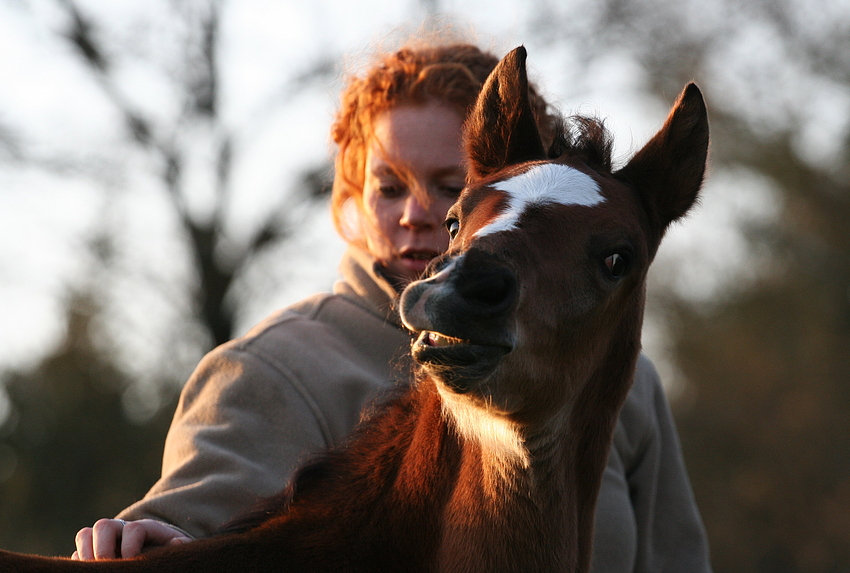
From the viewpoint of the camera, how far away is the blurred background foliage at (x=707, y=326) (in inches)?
541

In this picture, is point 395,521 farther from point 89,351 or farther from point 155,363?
point 89,351

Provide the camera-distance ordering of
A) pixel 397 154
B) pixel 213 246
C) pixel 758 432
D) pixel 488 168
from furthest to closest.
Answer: pixel 758 432, pixel 213 246, pixel 397 154, pixel 488 168

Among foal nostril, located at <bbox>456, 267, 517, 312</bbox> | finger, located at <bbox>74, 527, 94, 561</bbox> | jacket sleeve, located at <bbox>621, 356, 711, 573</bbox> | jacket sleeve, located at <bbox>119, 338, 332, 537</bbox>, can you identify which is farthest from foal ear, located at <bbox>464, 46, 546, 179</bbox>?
finger, located at <bbox>74, 527, 94, 561</bbox>

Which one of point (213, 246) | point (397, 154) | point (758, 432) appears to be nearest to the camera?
point (397, 154)

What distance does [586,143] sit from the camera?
3.20 metres

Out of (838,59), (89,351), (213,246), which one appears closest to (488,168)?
(213,246)

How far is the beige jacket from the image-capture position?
338cm

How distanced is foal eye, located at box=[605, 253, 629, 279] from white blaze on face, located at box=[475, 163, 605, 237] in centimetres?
19

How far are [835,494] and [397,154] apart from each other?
18804 mm

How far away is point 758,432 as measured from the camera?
2105 cm

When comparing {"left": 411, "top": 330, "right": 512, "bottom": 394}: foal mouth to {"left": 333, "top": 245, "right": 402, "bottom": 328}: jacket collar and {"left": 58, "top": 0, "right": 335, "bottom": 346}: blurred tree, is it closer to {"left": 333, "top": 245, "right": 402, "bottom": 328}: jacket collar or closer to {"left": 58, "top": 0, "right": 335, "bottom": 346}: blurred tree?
{"left": 333, "top": 245, "right": 402, "bottom": 328}: jacket collar

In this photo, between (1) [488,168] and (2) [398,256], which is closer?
(1) [488,168]

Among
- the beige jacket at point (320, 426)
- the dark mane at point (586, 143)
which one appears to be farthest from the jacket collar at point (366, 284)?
the dark mane at point (586, 143)

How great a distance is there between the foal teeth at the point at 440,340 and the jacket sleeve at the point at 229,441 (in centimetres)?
118
